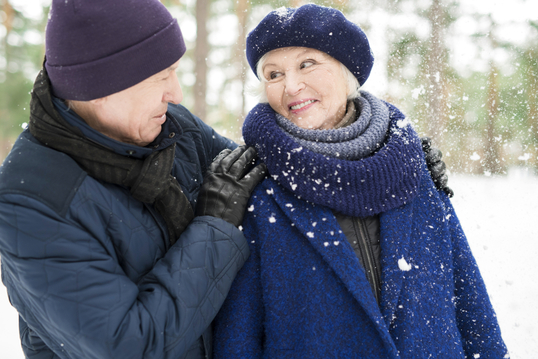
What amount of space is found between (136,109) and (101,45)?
0.74 feet

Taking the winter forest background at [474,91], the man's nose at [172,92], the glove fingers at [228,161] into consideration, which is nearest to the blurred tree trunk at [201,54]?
the winter forest background at [474,91]

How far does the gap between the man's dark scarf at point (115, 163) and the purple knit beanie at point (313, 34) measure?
62 cm

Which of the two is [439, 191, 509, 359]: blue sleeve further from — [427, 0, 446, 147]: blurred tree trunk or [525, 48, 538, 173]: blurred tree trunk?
[525, 48, 538, 173]: blurred tree trunk

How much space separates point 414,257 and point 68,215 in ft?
3.95

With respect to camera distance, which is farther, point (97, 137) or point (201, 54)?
point (201, 54)

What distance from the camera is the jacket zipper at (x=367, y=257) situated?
4.35ft

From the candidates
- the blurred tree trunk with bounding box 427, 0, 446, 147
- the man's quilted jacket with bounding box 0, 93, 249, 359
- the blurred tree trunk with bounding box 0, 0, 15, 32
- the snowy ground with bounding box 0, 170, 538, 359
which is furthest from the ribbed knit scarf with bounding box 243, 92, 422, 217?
the blurred tree trunk with bounding box 0, 0, 15, 32

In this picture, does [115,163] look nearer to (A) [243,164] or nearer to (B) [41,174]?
(B) [41,174]

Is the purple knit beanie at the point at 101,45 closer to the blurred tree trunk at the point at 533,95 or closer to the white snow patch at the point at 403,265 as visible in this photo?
the white snow patch at the point at 403,265

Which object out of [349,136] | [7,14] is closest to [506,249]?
[349,136]

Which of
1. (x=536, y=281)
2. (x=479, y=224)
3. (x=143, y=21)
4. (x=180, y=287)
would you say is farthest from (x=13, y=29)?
(x=536, y=281)

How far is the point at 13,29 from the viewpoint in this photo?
20.6 feet

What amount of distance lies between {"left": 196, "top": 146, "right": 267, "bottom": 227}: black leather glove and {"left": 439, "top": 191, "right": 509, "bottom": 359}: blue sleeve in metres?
0.86

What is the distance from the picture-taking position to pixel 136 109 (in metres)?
1.21
